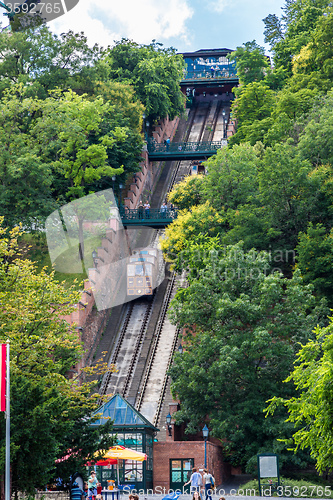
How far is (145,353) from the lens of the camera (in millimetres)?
45562

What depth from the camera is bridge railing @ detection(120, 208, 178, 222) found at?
52875 mm

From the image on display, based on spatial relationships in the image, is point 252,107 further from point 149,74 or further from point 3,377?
point 3,377

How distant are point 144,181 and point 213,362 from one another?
103 ft

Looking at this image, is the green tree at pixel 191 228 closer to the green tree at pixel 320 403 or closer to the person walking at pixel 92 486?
the person walking at pixel 92 486

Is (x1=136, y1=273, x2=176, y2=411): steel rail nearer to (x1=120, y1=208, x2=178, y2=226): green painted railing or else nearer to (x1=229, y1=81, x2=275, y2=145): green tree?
(x1=120, y1=208, x2=178, y2=226): green painted railing

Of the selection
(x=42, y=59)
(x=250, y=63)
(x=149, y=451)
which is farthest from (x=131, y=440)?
(x=250, y=63)

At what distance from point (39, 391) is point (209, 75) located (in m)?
72.1

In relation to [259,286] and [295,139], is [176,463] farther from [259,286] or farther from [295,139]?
[295,139]

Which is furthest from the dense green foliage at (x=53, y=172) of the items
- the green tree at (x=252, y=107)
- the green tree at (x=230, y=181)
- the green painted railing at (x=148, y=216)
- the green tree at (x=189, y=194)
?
the green tree at (x=230, y=181)

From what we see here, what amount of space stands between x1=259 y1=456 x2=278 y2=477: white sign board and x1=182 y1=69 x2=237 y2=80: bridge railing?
6439 cm

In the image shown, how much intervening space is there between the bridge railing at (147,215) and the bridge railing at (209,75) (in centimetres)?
3611

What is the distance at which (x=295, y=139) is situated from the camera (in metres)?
47.5

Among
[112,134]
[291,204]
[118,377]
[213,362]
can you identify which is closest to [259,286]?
[213,362]

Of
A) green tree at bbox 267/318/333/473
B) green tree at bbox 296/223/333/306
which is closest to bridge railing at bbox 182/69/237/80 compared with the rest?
green tree at bbox 296/223/333/306
